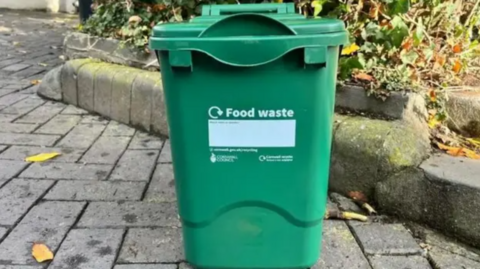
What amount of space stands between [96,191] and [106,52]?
5.71ft

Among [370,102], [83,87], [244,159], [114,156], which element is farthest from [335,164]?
[83,87]

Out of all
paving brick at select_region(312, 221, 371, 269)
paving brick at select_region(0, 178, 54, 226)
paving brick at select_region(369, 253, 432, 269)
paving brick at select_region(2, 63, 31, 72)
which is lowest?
paving brick at select_region(369, 253, 432, 269)

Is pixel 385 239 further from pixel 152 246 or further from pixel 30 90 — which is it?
pixel 30 90

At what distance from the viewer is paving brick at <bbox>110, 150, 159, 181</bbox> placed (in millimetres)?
2842

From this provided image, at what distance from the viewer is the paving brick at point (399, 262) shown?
203cm

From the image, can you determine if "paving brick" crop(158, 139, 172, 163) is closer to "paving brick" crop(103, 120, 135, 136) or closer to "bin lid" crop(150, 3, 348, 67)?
"paving brick" crop(103, 120, 135, 136)

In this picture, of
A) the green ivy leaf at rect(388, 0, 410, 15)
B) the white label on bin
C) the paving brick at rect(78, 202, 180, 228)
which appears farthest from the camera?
the green ivy leaf at rect(388, 0, 410, 15)

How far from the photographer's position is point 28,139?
3361 mm

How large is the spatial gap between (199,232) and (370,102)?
1.24m

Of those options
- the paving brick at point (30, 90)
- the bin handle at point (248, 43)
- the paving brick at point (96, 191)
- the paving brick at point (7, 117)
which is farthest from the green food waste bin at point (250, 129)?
the paving brick at point (30, 90)

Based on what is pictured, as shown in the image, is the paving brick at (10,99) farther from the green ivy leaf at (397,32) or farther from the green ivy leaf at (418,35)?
the green ivy leaf at (418,35)

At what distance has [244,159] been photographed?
5.83ft

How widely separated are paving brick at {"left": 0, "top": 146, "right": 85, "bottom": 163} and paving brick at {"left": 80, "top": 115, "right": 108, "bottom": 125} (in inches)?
23.2

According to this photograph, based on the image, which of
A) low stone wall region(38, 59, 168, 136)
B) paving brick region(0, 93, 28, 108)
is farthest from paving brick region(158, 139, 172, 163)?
paving brick region(0, 93, 28, 108)
